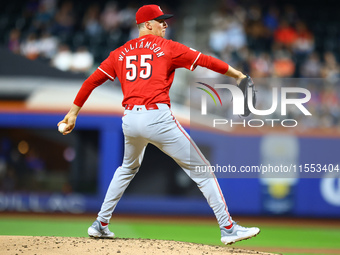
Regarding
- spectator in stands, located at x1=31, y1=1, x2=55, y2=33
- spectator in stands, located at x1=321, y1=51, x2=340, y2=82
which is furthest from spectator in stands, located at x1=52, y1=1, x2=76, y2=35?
spectator in stands, located at x1=321, y1=51, x2=340, y2=82

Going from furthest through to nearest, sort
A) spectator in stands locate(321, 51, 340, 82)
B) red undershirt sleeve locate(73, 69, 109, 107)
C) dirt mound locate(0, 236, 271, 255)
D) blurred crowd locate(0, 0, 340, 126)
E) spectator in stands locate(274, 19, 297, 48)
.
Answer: spectator in stands locate(274, 19, 297, 48), blurred crowd locate(0, 0, 340, 126), spectator in stands locate(321, 51, 340, 82), red undershirt sleeve locate(73, 69, 109, 107), dirt mound locate(0, 236, 271, 255)

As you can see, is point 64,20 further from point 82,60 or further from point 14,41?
point 82,60

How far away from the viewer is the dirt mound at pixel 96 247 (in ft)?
14.2

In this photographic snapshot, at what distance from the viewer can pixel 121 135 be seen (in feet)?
33.4

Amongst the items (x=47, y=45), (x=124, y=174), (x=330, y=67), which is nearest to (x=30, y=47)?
(x=47, y=45)

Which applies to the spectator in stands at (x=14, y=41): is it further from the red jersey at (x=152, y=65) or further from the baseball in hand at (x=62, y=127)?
the red jersey at (x=152, y=65)

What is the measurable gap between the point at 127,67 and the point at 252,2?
9693 millimetres

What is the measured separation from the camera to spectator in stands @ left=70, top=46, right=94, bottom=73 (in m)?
10.9

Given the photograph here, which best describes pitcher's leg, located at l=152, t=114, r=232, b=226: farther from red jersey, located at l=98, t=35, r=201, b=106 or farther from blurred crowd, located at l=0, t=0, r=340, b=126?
blurred crowd, located at l=0, t=0, r=340, b=126

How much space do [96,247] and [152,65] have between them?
5.08 feet

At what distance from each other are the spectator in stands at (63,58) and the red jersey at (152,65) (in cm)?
671

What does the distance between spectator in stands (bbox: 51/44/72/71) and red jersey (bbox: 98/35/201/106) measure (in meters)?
6.71

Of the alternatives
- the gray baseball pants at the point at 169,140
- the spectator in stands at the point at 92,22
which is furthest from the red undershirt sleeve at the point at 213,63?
the spectator in stands at the point at 92,22

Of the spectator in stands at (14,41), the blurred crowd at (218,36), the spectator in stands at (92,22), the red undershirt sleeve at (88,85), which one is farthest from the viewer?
the spectator in stands at (92,22)
